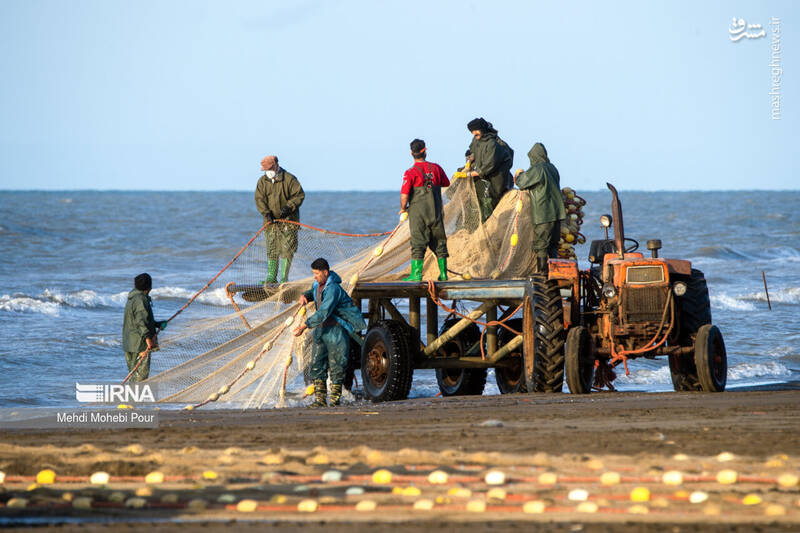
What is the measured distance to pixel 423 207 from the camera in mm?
12406

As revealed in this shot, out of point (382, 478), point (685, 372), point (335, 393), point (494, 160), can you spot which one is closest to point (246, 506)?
point (382, 478)

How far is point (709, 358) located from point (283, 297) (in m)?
4.76

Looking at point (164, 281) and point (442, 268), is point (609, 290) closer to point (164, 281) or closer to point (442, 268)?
point (442, 268)

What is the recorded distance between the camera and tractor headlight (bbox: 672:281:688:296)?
10.7 m

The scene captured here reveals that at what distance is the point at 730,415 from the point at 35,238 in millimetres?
43368

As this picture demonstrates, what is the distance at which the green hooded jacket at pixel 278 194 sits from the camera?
1366 centimetres

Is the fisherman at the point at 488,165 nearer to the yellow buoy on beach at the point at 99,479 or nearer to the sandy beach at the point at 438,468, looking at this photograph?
the sandy beach at the point at 438,468

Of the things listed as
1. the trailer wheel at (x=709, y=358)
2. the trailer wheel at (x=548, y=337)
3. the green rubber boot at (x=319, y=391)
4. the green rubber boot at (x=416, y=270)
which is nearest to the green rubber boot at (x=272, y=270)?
the green rubber boot at (x=416, y=270)

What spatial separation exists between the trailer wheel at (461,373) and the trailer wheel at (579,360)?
121 inches

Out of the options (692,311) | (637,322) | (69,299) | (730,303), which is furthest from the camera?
(69,299)

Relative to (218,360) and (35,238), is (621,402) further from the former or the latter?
(35,238)

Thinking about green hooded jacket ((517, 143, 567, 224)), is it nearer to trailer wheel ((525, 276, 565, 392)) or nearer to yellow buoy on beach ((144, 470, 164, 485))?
trailer wheel ((525, 276, 565, 392))

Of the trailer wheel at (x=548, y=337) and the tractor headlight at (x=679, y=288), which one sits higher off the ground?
the tractor headlight at (x=679, y=288)

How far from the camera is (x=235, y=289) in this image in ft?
44.2
